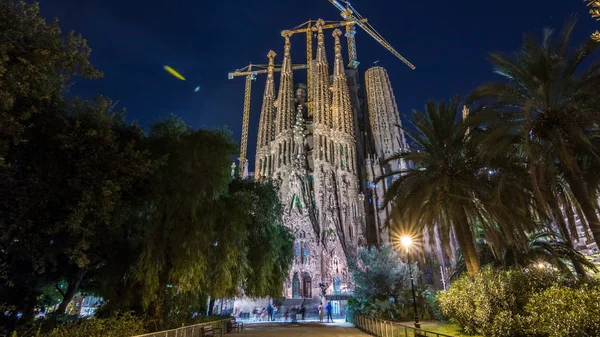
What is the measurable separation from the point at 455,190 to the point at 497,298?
17.2ft

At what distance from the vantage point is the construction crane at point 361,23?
7494cm

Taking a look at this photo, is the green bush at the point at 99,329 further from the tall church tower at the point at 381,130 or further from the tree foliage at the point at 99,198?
the tall church tower at the point at 381,130

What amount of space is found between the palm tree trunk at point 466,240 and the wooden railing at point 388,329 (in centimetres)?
425

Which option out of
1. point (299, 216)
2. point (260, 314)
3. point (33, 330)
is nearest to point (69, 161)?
point (33, 330)

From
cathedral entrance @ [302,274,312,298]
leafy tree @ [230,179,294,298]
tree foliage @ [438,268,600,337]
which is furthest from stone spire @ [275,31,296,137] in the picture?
tree foliage @ [438,268,600,337]

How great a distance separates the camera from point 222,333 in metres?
16.0

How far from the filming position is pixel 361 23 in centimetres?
7694

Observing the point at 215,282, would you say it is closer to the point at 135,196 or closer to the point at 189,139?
the point at 135,196

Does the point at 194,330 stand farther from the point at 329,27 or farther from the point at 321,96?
the point at 329,27

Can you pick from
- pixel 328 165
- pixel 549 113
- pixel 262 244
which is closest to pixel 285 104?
pixel 328 165

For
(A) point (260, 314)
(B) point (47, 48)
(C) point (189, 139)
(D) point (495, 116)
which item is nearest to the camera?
(B) point (47, 48)

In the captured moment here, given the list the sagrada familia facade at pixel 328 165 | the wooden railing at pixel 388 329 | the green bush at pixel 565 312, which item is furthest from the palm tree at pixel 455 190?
the sagrada familia facade at pixel 328 165

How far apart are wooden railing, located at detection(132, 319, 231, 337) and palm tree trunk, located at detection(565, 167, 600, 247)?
14390mm

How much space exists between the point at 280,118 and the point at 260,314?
33.1m
